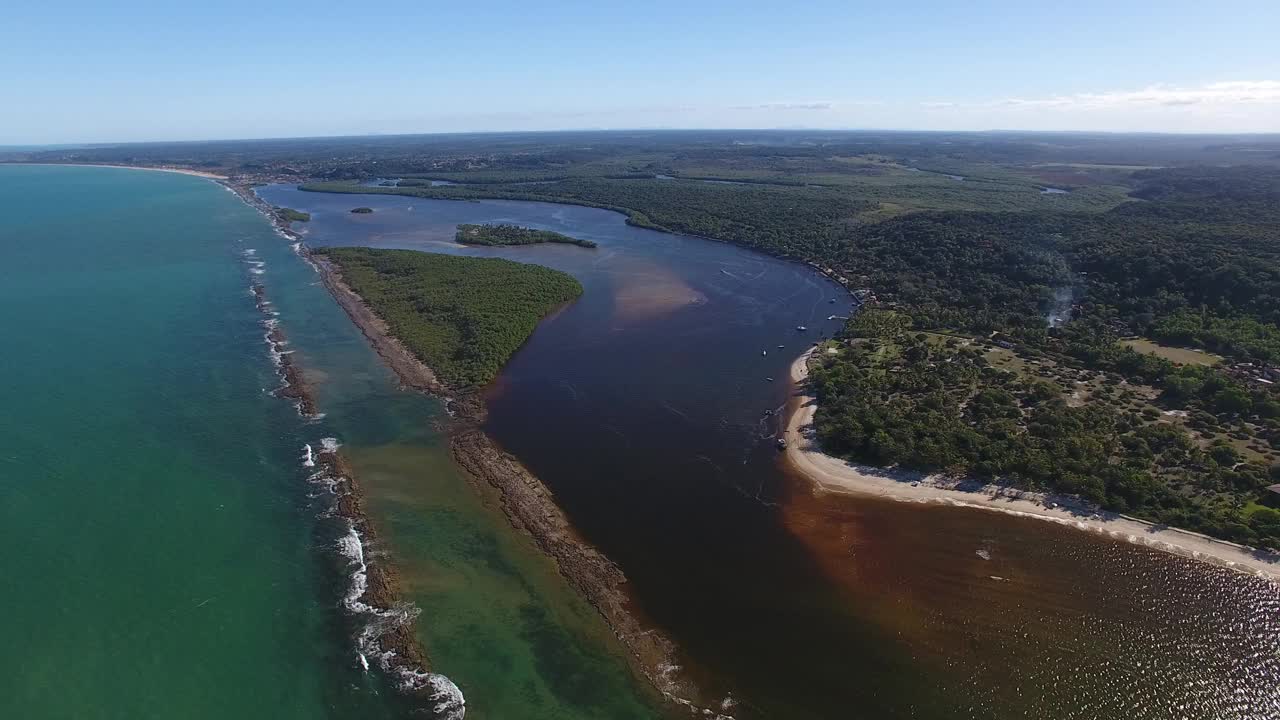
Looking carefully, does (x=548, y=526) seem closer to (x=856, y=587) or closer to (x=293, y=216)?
(x=856, y=587)

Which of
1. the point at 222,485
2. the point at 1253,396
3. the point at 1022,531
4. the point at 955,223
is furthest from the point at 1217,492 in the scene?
the point at 955,223

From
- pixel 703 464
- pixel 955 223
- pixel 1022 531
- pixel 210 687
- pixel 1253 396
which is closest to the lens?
pixel 210 687

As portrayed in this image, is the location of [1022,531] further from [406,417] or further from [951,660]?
[406,417]

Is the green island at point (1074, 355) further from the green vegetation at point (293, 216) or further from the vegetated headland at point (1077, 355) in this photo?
the green vegetation at point (293, 216)

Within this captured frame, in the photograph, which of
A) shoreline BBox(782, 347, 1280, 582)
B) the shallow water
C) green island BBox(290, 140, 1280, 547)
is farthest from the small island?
shoreline BBox(782, 347, 1280, 582)

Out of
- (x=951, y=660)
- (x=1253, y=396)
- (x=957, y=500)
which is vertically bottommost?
(x=951, y=660)

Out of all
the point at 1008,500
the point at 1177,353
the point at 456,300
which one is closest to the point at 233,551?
the point at 456,300

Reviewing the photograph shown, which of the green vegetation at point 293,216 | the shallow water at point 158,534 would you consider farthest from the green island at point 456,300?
the green vegetation at point 293,216

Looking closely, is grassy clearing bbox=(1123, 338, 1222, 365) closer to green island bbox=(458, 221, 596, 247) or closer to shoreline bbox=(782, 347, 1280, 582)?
shoreline bbox=(782, 347, 1280, 582)
